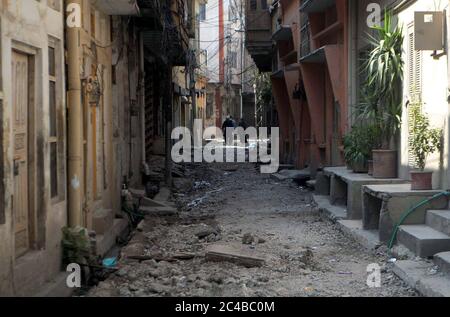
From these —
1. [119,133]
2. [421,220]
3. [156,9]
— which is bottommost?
[421,220]

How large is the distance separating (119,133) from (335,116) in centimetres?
561

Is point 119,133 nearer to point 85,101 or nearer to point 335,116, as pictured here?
point 85,101

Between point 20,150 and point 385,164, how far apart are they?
5512 millimetres

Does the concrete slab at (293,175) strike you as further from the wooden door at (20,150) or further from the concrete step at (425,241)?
the wooden door at (20,150)

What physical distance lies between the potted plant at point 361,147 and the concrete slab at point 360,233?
120cm

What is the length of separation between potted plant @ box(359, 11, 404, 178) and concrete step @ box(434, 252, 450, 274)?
299cm

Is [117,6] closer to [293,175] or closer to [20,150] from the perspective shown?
[20,150]

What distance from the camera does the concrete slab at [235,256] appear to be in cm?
708

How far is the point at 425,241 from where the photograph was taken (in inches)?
259

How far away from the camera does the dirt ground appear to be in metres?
6.11

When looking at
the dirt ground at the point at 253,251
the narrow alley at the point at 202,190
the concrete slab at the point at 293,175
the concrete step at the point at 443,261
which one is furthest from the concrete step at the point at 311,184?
the concrete step at the point at 443,261

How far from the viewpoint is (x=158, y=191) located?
13.6 meters

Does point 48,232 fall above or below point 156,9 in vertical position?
below
